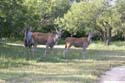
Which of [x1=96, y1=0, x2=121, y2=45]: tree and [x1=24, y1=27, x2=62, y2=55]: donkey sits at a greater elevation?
[x1=24, y1=27, x2=62, y2=55]: donkey

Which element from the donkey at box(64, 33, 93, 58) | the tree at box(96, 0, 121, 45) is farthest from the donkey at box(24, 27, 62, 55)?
the tree at box(96, 0, 121, 45)

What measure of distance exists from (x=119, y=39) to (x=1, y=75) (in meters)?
57.2

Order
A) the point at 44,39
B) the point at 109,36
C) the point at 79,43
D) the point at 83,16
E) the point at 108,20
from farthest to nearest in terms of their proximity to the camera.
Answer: the point at 109,36 → the point at 83,16 → the point at 108,20 → the point at 79,43 → the point at 44,39

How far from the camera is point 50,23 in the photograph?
57.9 m

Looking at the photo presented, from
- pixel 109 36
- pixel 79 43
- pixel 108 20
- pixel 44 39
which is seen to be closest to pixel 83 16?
pixel 108 20

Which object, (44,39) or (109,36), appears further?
(109,36)

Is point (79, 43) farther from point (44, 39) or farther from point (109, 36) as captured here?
point (109, 36)

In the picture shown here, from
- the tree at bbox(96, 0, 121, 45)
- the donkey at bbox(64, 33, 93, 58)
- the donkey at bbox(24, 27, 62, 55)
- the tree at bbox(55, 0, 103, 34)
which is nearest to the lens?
the donkey at bbox(24, 27, 62, 55)

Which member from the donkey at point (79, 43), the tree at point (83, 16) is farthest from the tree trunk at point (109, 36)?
the donkey at point (79, 43)

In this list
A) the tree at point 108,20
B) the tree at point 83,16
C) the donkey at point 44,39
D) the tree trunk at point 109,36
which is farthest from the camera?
the tree trunk at point 109,36

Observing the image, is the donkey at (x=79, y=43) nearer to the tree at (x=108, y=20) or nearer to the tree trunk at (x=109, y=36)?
the tree at (x=108, y=20)

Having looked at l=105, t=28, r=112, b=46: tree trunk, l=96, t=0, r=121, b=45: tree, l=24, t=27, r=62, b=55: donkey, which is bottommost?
l=105, t=28, r=112, b=46: tree trunk

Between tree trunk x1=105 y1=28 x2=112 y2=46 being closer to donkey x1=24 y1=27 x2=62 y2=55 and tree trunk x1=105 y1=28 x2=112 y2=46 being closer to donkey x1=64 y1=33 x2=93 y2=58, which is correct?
donkey x1=64 y1=33 x2=93 y2=58

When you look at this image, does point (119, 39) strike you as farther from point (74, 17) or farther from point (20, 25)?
point (20, 25)
